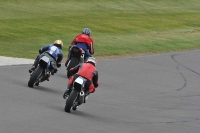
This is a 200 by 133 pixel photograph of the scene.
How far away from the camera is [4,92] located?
14930 mm

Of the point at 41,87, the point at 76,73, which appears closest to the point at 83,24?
the point at 41,87

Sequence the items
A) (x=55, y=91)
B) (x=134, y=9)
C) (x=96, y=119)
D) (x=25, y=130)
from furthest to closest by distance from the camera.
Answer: (x=134, y=9)
(x=55, y=91)
(x=96, y=119)
(x=25, y=130)

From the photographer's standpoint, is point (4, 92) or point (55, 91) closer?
point (4, 92)

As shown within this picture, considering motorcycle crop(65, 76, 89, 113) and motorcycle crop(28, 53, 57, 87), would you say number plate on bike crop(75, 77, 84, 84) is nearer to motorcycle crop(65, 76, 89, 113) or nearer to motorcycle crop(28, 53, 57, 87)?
motorcycle crop(65, 76, 89, 113)

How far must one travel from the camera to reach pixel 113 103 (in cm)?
1580

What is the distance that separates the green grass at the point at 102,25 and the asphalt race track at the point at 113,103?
5308 millimetres

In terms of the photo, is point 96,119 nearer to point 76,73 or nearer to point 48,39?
point 76,73

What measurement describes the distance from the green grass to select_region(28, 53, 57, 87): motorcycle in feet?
25.7

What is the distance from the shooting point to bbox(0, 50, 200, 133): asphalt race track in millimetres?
12156

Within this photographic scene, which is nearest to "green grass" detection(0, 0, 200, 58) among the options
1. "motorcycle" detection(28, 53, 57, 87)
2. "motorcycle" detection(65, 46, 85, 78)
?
"motorcycle" detection(65, 46, 85, 78)

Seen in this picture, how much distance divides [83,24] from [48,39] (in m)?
8.09

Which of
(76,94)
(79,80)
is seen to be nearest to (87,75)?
(79,80)

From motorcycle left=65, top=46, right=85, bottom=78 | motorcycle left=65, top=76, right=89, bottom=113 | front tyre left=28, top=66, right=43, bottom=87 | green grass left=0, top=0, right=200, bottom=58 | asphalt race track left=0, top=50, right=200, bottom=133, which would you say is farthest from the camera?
green grass left=0, top=0, right=200, bottom=58

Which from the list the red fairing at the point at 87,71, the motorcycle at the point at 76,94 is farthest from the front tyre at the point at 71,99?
the red fairing at the point at 87,71
